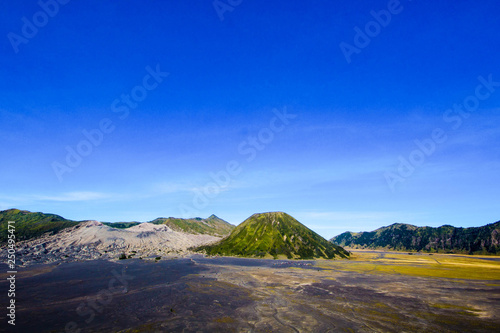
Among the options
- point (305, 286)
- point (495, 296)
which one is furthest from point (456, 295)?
point (305, 286)

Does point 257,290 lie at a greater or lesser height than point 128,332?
lesser

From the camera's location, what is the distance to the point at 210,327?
28.3 metres

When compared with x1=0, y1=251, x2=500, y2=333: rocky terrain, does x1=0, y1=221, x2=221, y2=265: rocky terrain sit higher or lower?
lower

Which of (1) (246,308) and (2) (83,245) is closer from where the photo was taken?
(1) (246,308)

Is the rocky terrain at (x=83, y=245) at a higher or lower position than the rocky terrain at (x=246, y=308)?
lower

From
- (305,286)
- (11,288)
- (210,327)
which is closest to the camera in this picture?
(210,327)

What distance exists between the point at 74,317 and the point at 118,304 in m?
7.72

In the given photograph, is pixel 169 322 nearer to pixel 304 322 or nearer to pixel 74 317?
pixel 74 317

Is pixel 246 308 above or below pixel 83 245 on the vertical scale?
above

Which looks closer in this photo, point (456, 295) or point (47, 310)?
point (47, 310)

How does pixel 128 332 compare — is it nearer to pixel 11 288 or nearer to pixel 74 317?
pixel 74 317

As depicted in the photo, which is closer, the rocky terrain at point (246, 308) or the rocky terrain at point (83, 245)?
the rocky terrain at point (246, 308)

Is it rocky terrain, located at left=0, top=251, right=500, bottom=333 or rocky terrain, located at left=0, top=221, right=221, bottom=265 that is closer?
rocky terrain, located at left=0, top=251, right=500, bottom=333

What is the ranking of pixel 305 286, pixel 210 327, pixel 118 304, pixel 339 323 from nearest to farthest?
pixel 210 327 < pixel 339 323 < pixel 118 304 < pixel 305 286
